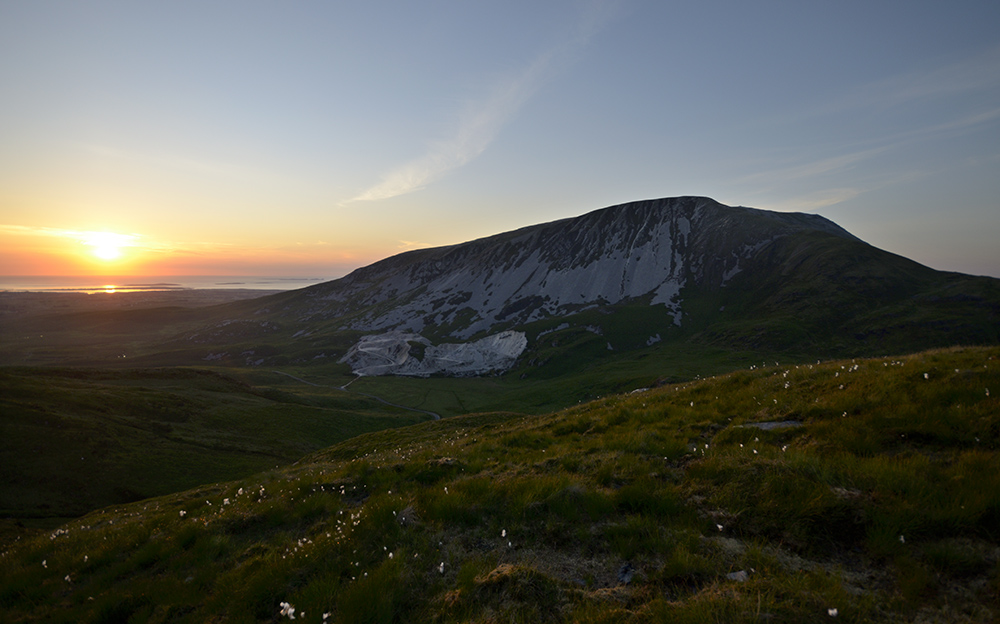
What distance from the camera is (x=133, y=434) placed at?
62.8m

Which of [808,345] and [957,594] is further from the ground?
[957,594]

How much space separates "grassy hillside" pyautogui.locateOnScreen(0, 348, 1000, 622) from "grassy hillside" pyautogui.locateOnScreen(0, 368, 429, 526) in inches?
2188

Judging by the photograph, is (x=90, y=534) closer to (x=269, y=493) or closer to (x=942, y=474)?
(x=269, y=493)

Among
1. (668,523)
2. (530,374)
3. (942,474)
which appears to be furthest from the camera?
(530,374)

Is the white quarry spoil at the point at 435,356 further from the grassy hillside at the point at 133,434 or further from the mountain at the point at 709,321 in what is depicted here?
the grassy hillside at the point at 133,434

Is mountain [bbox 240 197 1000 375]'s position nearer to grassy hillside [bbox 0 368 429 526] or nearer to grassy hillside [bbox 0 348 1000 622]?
grassy hillside [bbox 0 368 429 526]

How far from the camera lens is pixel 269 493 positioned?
489 inches

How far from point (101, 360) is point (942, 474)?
939 feet

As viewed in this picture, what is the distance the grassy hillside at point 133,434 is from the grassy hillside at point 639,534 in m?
55.6

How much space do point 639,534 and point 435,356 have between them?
16032 cm

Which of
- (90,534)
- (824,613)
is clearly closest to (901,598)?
(824,613)

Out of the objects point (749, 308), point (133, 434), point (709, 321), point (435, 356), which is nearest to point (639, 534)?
point (133, 434)

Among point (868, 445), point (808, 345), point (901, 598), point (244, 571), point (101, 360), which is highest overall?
point (868, 445)

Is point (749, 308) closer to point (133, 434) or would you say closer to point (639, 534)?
point (639, 534)
